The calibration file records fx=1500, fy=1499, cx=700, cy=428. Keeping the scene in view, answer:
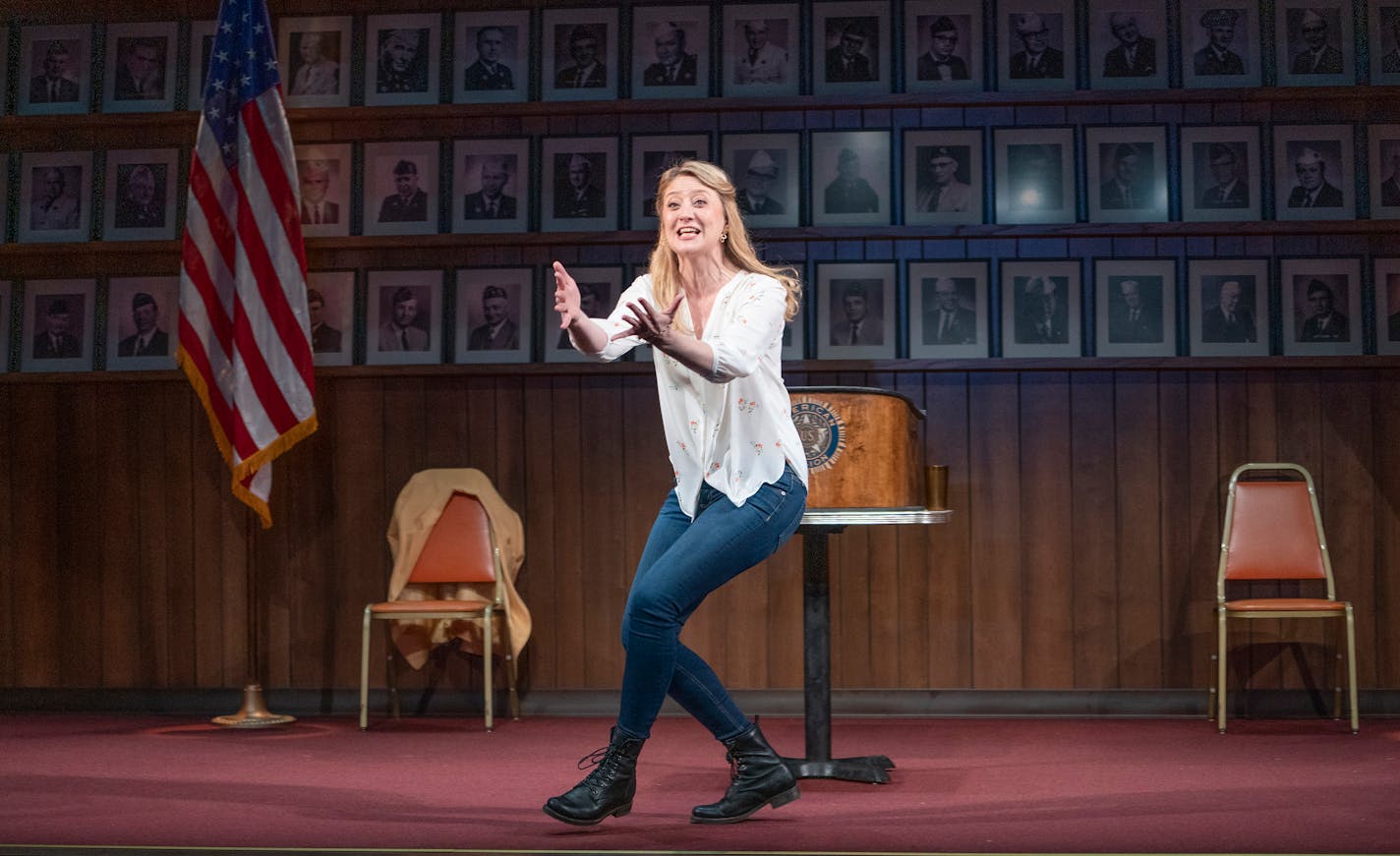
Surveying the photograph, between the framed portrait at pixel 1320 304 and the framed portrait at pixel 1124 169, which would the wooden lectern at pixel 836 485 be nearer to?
the framed portrait at pixel 1124 169

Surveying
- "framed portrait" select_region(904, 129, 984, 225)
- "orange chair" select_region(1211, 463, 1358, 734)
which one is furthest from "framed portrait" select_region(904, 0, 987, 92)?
"orange chair" select_region(1211, 463, 1358, 734)

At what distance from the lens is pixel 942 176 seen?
19.6 ft

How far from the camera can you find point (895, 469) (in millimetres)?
4145

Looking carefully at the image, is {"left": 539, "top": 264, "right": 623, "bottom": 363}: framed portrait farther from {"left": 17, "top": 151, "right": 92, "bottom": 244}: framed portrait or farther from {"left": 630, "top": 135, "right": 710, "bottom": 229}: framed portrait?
{"left": 17, "top": 151, "right": 92, "bottom": 244}: framed portrait

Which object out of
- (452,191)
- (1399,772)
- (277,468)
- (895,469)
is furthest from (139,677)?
(1399,772)

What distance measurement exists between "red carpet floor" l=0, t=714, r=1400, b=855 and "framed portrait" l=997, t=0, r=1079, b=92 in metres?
2.50

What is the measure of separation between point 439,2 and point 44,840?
3.92m

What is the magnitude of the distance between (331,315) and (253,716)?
163 cm

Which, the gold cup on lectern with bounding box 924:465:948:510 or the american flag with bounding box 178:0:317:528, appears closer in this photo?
the gold cup on lectern with bounding box 924:465:948:510

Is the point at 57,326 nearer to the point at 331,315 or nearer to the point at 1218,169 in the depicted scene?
the point at 331,315

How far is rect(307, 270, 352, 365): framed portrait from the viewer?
20.1 ft

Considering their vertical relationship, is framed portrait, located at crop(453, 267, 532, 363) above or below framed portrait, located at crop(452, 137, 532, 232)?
below

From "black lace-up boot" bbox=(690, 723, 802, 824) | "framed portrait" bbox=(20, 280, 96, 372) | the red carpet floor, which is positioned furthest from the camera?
"framed portrait" bbox=(20, 280, 96, 372)

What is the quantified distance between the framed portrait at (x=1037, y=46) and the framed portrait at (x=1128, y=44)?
87 millimetres
